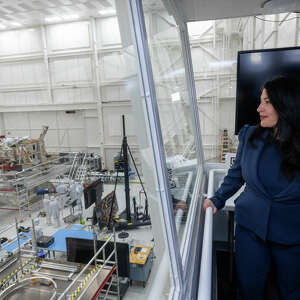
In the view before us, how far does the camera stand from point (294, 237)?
118cm

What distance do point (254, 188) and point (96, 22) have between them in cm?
1009

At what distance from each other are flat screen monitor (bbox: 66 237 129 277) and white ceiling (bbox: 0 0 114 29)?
271 inches

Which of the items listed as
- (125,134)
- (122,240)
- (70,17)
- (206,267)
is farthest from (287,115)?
(70,17)

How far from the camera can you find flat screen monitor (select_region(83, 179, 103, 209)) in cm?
482

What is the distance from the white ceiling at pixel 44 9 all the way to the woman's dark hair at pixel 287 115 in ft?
25.2

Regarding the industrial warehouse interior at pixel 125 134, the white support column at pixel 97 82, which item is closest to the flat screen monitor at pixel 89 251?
the industrial warehouse interior at pixel 125 134

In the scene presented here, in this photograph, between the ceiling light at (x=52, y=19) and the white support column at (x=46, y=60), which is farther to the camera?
the white support column at (x=46, y=60)

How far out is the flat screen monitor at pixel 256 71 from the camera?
7.58 ft

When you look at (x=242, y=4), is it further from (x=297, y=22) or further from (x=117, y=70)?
(x=117, y=70)

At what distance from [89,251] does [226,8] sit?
10.2 feet

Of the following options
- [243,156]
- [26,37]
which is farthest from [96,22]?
[243,156]

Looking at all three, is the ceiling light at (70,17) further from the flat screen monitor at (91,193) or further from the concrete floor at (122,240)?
the flat screen monitor at (91,193)

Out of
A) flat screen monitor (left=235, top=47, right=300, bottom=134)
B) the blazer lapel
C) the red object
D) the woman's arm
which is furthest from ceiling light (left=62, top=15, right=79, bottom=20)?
the blazer lapel

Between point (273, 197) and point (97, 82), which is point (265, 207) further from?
point (97, 82)
